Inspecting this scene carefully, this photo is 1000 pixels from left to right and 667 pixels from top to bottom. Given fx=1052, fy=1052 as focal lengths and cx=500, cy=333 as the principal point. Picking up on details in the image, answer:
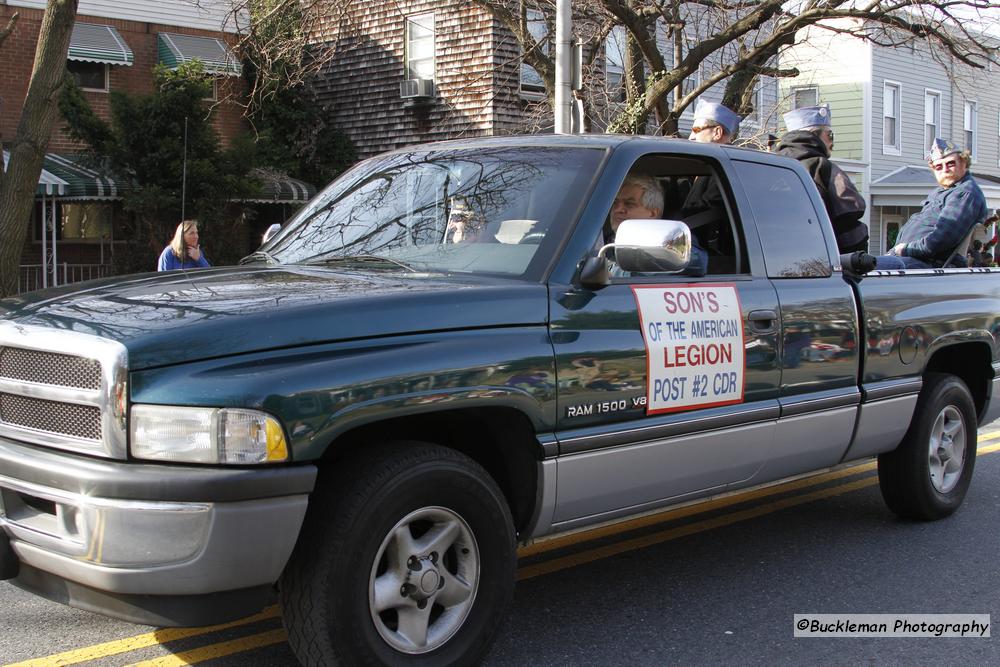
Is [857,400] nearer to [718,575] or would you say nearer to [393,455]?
[718,575]

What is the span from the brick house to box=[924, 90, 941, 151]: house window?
19.1m

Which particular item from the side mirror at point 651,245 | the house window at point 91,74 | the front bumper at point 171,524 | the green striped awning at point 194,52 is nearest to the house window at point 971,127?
the green striped awning at point 194,52

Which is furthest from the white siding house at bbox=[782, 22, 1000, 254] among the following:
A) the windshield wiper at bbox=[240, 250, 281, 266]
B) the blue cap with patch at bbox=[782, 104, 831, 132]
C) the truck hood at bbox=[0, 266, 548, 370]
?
the truck hood at bbox=[0, 266, 548, 370]

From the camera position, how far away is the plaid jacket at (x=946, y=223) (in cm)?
685

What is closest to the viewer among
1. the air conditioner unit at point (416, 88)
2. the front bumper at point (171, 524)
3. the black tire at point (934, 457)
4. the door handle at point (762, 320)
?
the front bumper at point (171, 524)

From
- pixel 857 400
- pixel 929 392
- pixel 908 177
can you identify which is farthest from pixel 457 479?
pixel 908 177

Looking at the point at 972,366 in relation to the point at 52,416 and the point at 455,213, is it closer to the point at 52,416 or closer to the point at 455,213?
the point at 455,213

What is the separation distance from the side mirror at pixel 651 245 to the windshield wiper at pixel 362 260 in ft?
2.61

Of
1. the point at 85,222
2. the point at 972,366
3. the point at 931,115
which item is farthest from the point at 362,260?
the point at 931,115

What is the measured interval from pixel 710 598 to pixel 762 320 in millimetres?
1255

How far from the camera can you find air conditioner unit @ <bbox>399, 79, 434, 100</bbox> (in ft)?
68.2

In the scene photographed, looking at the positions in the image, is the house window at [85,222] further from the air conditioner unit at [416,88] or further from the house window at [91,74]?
the air conditioner unit at [416,88]

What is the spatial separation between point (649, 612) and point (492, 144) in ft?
6.95

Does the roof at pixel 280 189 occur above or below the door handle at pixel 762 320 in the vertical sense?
above
